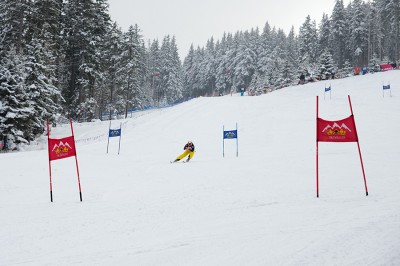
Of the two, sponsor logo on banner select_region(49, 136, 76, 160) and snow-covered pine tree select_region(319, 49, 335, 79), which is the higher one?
snow-covered pine tree select_region(319, 49, 335, 79)

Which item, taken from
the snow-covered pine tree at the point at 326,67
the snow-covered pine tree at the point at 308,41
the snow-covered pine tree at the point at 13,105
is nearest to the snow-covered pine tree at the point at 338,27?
the snow-covered pine tree at the point at 308,41

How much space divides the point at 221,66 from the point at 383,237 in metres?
88.1

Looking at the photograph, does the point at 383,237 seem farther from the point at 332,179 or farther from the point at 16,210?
the point at 16,210

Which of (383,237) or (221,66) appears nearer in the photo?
(383,237)

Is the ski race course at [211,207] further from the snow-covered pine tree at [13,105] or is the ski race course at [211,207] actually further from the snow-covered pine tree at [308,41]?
the snow-covered pine tree at [308,41]

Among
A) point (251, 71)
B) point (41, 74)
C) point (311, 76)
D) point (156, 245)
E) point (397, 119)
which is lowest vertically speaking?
point (156, 245)

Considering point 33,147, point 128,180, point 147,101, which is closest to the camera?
point 128,180

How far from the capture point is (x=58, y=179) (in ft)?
42.6

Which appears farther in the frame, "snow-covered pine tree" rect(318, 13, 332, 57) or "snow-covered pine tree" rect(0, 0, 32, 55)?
Result: "snow-covered pine tree" rect(318, 13, 332, 57)

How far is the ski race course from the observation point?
5.53m

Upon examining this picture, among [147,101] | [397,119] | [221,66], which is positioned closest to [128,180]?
[397,119]

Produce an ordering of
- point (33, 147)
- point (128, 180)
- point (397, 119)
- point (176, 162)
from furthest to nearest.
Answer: point (33, 147) < point (397, 119) < point (176, 162) < point (128, 180)

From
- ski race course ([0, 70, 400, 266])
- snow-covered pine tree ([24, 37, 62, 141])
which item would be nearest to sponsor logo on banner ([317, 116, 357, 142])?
ski race course ([0, 70, 400, 266])

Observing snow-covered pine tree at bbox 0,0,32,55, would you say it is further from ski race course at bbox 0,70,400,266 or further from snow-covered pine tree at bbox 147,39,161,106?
snow-covered pine tree at bbox 147,39,161,106
